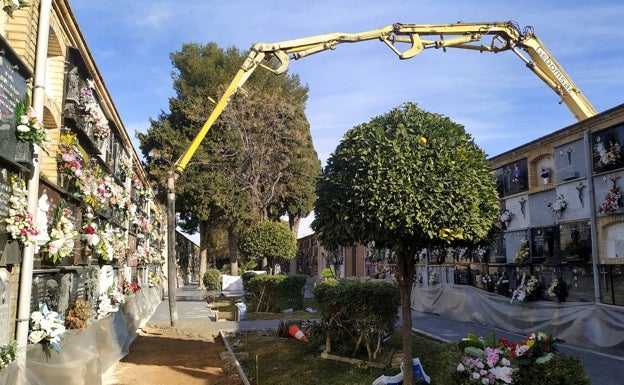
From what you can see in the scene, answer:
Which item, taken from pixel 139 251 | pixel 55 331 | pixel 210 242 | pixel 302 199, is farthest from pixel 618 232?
pixel 210 242

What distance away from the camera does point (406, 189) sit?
20.1ft

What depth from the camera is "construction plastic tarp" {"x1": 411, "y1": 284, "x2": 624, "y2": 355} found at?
9.96 meters

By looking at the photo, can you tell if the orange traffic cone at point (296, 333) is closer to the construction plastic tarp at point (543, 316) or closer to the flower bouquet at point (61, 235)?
the construction plastic tarp at point (543, 316)

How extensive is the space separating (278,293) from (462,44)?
35.4ft

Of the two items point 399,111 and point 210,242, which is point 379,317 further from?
point 210,242

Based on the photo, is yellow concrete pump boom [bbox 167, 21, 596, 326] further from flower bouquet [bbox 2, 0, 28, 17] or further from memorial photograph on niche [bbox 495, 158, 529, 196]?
flower bouquet [bbox 2, 0, 28, 17]

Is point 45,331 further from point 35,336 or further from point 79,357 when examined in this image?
point 79,357

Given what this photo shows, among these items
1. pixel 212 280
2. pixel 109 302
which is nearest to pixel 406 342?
pixel 109 302

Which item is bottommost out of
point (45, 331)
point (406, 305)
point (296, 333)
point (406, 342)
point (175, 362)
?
point (175, 362)

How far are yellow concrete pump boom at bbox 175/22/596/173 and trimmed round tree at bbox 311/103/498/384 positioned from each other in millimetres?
10983

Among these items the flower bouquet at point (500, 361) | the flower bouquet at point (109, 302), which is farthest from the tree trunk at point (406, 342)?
the flower bouquet at point (109, 302)

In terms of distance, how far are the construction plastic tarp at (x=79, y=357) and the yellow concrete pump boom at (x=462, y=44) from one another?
291 inches

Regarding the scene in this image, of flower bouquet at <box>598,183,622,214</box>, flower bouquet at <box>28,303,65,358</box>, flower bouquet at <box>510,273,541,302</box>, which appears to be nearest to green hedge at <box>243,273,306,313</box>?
flower bouquet at <box>510,273,541,302</box>

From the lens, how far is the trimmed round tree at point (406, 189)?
242 inches
